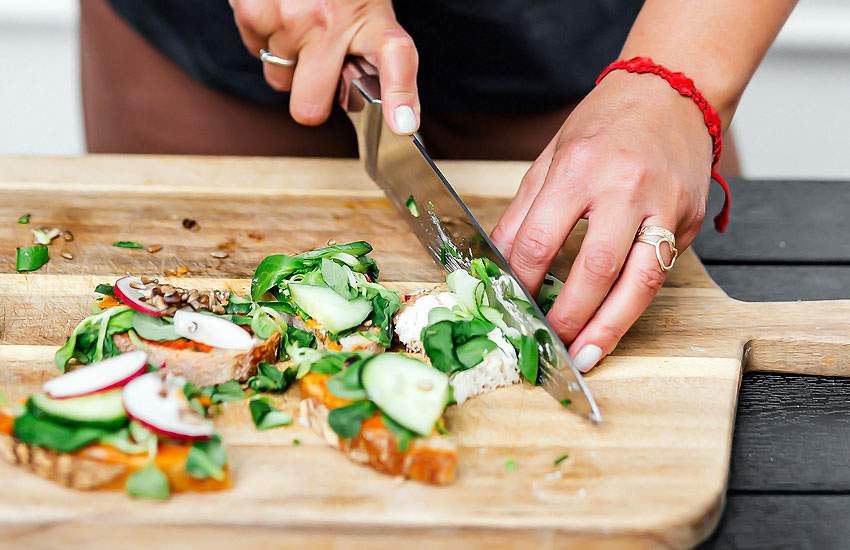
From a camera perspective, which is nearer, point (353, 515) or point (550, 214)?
point (353, 515)

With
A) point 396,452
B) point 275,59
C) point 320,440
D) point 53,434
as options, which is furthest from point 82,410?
point 275,59

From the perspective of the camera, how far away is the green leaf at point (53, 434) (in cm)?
131

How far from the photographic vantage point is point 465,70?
2.56 m

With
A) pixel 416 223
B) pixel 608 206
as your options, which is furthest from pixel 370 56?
pixel 608 206

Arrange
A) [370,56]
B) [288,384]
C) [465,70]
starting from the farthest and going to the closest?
[465,70] < [370,56] < [288,384]

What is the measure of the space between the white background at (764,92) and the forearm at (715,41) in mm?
3240

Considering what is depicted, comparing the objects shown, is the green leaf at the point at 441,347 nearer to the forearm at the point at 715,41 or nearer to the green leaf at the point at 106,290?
the green leaf at the point at 106,290

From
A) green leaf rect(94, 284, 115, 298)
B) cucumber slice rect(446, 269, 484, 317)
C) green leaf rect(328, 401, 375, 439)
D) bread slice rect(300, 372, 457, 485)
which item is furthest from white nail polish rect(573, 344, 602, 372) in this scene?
green leaf rect(94, 284, 115, 298)

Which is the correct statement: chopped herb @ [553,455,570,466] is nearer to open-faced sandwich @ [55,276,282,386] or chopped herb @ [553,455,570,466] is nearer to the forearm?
open-faced sandwich @ [55,276,282,386]

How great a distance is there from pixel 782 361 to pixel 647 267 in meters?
0.41

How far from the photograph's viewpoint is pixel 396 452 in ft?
4.54

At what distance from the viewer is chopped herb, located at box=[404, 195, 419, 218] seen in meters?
2.06

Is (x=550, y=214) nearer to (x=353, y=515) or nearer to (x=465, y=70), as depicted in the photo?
(x=353, y=515)

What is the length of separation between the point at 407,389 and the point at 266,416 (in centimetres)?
28
